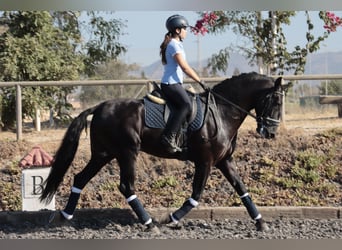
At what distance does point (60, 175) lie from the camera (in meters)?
8.70

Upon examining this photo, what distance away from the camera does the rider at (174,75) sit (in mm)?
8172

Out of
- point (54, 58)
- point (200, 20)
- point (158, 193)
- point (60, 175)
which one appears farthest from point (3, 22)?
point (60, 175)

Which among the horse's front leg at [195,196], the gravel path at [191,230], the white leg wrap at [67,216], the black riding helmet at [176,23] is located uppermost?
the black riding helmet at [176,23]

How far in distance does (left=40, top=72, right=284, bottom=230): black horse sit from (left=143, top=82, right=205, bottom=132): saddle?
7 cm

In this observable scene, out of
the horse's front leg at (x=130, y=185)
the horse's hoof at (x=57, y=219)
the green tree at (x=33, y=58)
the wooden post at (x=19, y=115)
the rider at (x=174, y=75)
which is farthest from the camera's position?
the green tree at (x=33, y=58)

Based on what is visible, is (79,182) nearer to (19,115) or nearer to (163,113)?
(163,113)

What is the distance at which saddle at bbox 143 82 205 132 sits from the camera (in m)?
8.33

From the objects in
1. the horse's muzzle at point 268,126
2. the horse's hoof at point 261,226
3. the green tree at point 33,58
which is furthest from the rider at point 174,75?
the green tree at point 33,58

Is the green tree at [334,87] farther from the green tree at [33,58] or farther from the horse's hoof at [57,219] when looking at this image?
the horse's hoof at [57,219]

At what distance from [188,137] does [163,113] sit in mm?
417

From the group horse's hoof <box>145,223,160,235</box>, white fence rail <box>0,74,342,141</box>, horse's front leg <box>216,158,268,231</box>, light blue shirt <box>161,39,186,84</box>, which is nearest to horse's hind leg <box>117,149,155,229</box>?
horse's hoof <box>145,223,160,235</box>

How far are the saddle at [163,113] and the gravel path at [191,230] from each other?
124 cm

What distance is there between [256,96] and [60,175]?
263 centimetres

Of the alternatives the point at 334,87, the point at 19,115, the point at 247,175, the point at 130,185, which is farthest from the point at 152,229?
the point at 334,87
